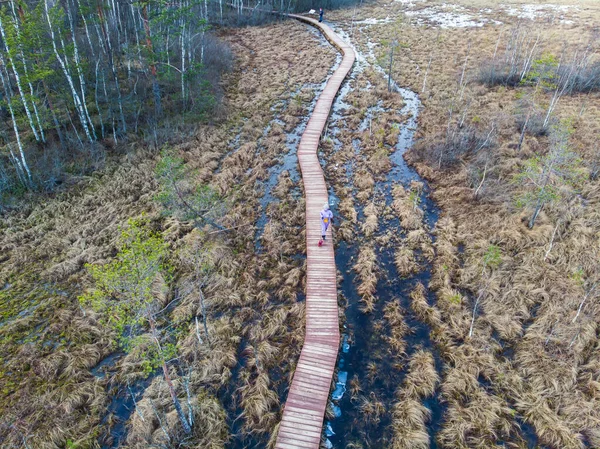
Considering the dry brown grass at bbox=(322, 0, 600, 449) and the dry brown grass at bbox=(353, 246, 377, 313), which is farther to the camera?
the dry brown grass at bbox=(353, 246, 377, 313)

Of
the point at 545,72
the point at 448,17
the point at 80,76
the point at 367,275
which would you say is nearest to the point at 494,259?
the point at 367,275

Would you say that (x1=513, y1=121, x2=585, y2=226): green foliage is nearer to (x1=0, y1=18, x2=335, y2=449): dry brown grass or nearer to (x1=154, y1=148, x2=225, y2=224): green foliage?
(x1=0, y1=18, x2=335, y2=449): dry brown grass

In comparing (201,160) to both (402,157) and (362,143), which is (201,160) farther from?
(402,157)

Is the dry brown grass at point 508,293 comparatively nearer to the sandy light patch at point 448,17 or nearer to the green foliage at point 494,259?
the green foliage at point 494,259

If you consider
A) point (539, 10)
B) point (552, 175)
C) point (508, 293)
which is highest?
point (539, 10)

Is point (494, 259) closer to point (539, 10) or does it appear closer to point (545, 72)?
point (545, 72)

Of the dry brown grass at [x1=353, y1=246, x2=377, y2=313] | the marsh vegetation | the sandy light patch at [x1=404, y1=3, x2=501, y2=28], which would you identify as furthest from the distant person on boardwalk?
the sandy light patch at [x1=404, y1=3, x2=501, y2=28]

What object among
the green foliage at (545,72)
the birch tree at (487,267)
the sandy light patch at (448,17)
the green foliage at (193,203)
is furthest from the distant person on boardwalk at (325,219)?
the sandy light patch at (448,17)

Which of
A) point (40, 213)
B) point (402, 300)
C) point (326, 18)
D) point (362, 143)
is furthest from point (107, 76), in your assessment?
point (326, 18)

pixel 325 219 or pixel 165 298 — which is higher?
pixel 325 219
